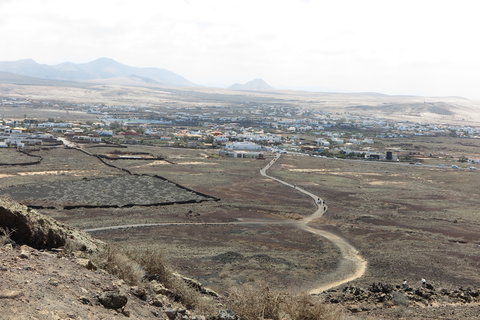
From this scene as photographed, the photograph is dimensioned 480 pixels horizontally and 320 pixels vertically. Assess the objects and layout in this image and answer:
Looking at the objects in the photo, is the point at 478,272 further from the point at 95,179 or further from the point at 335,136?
the point at 335,136

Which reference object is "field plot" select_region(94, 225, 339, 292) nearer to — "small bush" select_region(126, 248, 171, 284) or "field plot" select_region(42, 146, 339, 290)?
"field plot" select_region(42, 146, 339, 290)

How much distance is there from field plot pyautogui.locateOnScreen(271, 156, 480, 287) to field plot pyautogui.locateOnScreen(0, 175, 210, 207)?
59.3ft

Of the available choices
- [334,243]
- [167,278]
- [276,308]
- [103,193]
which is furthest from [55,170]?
[276,308]

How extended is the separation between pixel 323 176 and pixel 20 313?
65.5 metres

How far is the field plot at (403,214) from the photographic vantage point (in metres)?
28.0

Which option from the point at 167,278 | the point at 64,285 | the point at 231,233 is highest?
the point at 64,285

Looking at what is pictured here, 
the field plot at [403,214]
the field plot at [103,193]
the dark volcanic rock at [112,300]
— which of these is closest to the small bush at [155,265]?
the dark volcanic rock at [112,300]

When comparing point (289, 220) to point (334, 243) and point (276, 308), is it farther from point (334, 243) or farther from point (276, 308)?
point (276, 308)

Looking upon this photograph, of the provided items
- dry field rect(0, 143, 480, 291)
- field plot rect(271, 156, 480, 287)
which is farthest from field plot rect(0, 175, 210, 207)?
field plot rect(271, 156, 480, 287)

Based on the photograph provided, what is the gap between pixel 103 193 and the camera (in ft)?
166

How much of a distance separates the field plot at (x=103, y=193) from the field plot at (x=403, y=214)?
1808cm

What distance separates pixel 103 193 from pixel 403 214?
32.8m

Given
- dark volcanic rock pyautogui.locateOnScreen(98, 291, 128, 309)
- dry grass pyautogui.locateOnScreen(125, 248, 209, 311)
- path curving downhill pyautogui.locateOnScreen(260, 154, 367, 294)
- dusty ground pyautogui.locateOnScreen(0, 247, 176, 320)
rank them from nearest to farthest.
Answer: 1. dusty ground pyautogui.locateOnScreen(0, 247, 176, 320)
2. dark volcanic rock pyautogui.locateOnScreen(98, 291, 128, 309)
3. dry grass pyautogui.locateOnScreen(125, 248, 209, 311)
4. path curving downhill pyautogui.locateOnScreen(260, 154, 367, 294)

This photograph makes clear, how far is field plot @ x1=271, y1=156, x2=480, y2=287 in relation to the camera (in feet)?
91.8
